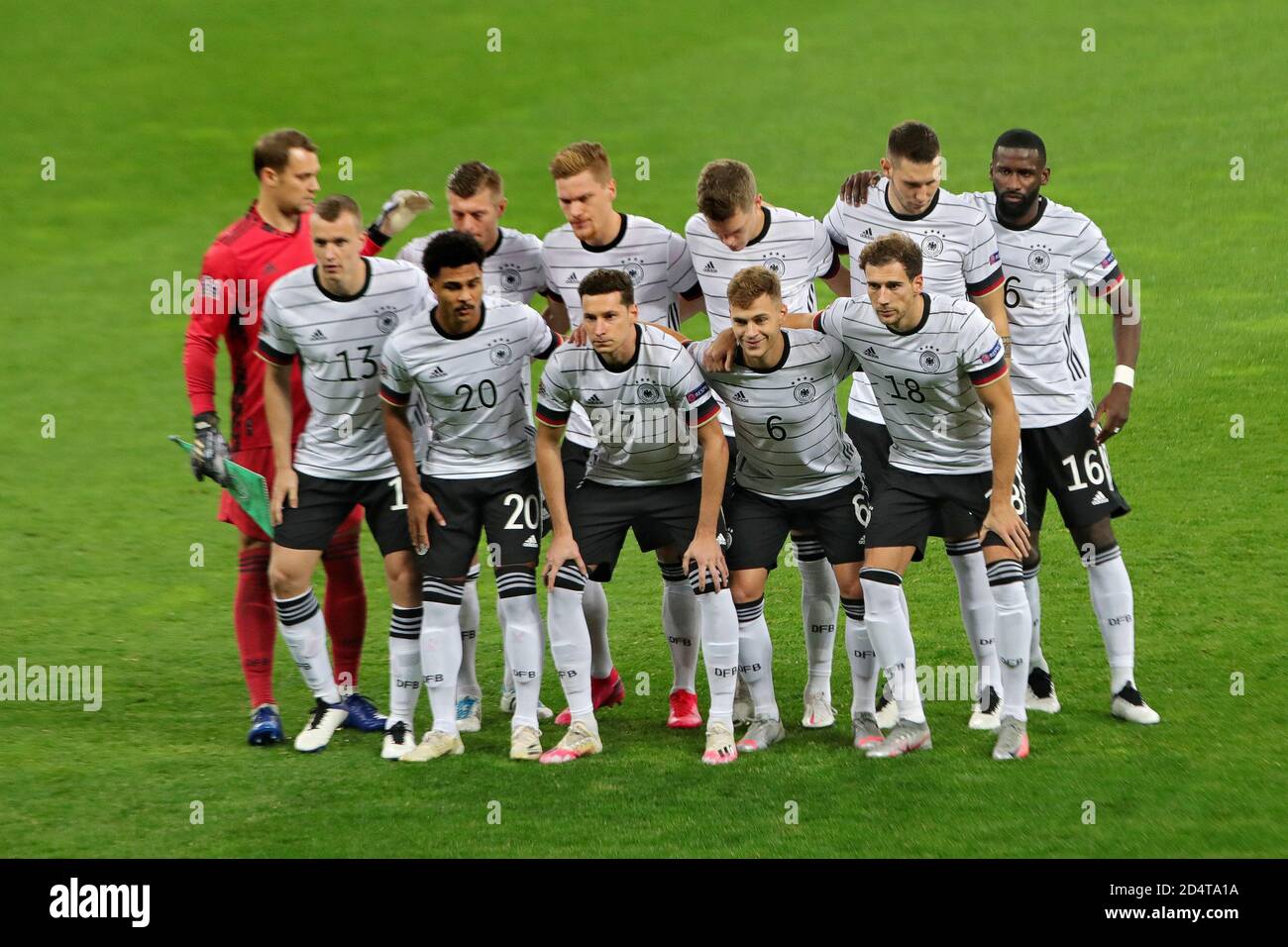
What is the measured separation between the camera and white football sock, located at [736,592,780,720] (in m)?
7.02

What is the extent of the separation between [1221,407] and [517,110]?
32.1 ft

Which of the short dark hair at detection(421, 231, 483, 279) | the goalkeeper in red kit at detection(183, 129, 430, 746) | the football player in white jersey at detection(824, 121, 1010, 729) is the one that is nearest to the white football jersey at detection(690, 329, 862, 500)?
the football player in white jersey at detection(824, 121, 1010, 729)

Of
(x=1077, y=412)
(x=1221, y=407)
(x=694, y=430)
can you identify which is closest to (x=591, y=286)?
(x=694, y=430)

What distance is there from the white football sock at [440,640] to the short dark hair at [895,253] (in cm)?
206

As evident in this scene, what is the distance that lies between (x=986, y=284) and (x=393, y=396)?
242 cm

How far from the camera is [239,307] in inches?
288

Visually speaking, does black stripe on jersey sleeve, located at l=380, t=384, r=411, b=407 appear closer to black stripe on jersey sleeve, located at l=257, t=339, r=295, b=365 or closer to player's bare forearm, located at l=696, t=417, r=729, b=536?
black stripe on jersey sleeve, located at l=257, t=339, r=295, b=365

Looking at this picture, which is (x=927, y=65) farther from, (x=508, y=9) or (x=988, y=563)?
(x=988, y=563)

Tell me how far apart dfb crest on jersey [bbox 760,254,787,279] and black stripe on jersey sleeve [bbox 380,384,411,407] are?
1557 mm

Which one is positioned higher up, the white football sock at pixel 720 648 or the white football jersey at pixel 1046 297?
the white football jersey at pixel 1046 297

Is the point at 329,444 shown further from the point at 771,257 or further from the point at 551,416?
the point at 771,257

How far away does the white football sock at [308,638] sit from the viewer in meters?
7.08

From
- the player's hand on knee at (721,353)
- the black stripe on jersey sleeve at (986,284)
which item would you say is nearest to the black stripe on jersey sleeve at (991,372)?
the black stripe on jersey sleeve at (986,284)

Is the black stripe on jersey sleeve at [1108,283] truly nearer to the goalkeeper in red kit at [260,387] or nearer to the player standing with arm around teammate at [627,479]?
the player standing with arm around teammate at [627,479]
